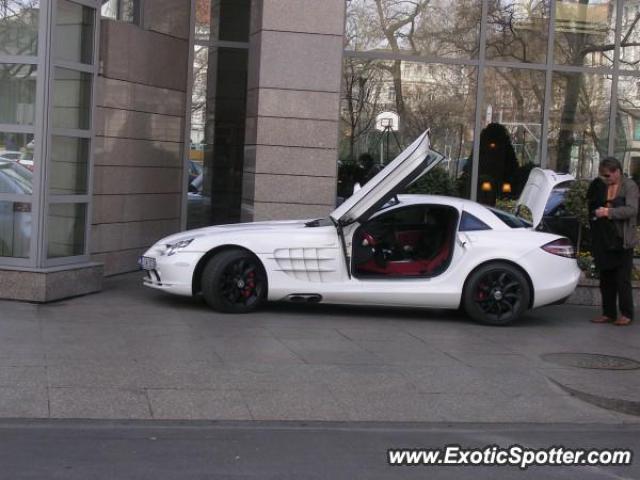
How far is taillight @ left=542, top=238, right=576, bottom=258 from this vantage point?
10742 mm

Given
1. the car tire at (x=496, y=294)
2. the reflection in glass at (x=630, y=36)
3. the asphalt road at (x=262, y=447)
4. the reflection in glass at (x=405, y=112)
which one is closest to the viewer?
the asphalt road at (x=262, y=447)

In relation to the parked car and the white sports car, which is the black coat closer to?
the white sports car

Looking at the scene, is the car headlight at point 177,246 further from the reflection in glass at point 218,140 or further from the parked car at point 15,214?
the reflection in glass at point 218,140

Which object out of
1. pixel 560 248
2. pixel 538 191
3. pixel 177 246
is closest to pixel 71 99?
pixel 177 246

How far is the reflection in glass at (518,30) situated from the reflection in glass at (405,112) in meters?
0.57

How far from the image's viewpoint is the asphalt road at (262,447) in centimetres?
560

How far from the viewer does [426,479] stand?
5633 mm

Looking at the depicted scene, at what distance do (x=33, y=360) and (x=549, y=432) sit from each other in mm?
4054

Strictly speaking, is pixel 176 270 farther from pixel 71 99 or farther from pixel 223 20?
pixel 223 20

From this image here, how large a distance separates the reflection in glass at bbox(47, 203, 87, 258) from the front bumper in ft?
4.10

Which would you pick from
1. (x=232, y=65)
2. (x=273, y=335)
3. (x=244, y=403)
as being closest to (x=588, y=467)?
(x=244, y=403)

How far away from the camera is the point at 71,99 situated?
11.4 m

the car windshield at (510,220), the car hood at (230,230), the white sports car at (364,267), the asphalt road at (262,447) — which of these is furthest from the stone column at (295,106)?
the asphalt road at (262,447)

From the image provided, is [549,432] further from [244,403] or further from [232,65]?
[232,65]
